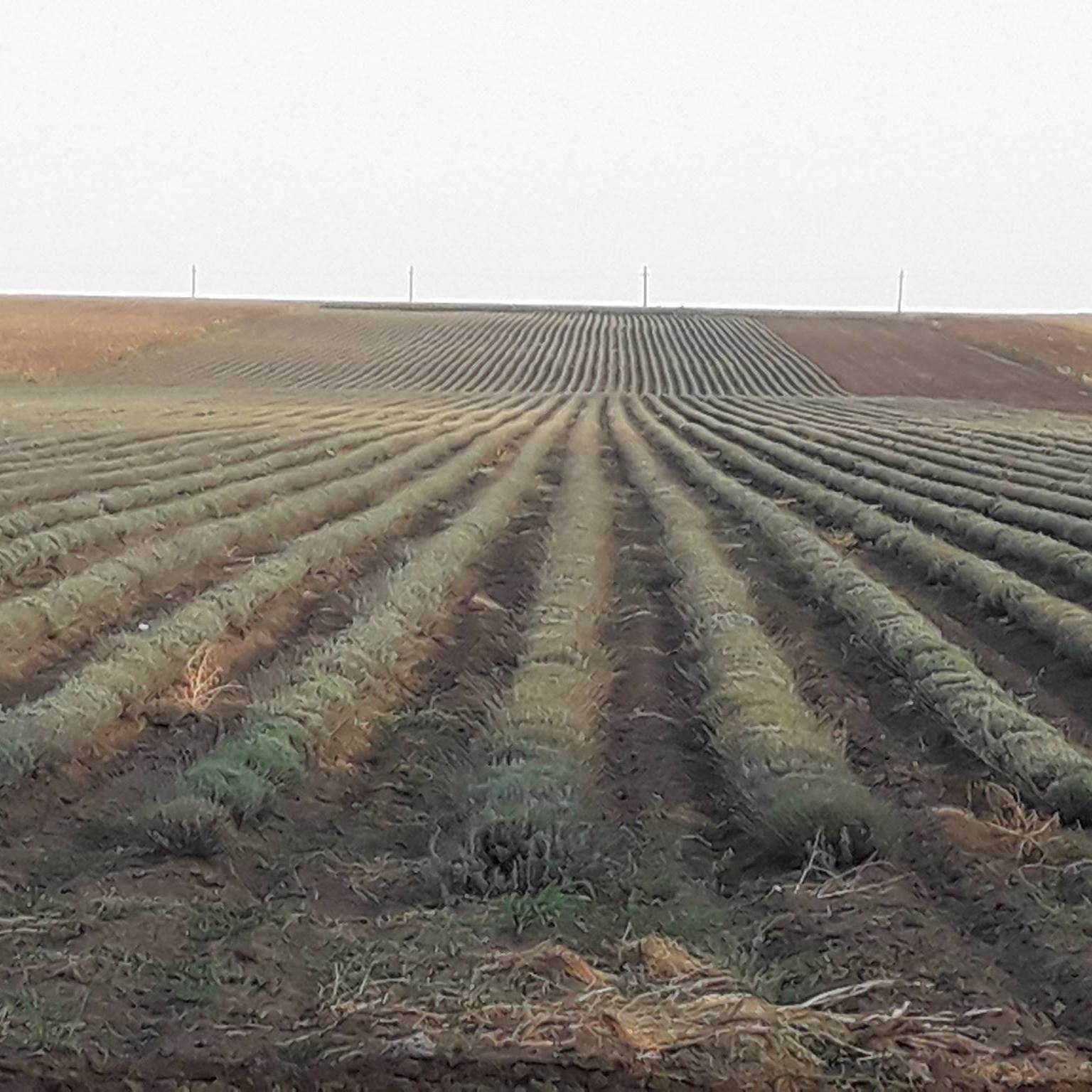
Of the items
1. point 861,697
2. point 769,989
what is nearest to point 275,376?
point 861,697

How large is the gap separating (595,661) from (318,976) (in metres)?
4.09

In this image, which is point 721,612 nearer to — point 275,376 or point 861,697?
point 861,697

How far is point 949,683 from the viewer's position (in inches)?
273

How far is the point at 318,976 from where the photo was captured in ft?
12.4

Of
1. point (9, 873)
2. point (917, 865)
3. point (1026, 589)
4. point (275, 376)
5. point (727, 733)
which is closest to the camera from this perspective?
point (9, 873)

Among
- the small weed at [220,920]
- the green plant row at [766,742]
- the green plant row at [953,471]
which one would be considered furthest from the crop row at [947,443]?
the small weed at [220,920]

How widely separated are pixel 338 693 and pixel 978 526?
26.2 feet

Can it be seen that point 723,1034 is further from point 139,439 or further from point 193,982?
point 139,439

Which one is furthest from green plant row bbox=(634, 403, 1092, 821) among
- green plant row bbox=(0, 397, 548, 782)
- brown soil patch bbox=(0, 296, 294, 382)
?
brown soil patch bbox=(0, 296, 294, 382)

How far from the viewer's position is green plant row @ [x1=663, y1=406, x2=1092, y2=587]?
1046 cm

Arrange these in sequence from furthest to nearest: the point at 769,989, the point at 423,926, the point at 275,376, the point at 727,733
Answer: the point at 275,376 < the point at 727,733 < the point at 423,926 < the point at 769,989

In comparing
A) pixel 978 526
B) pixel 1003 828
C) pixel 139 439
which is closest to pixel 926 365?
pixel 139 439

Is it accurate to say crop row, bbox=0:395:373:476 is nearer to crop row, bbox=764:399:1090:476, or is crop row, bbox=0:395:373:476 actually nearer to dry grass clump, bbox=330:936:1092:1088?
crop row, bbox=764:399:1090:476

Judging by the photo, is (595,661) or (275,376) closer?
(595,661)
